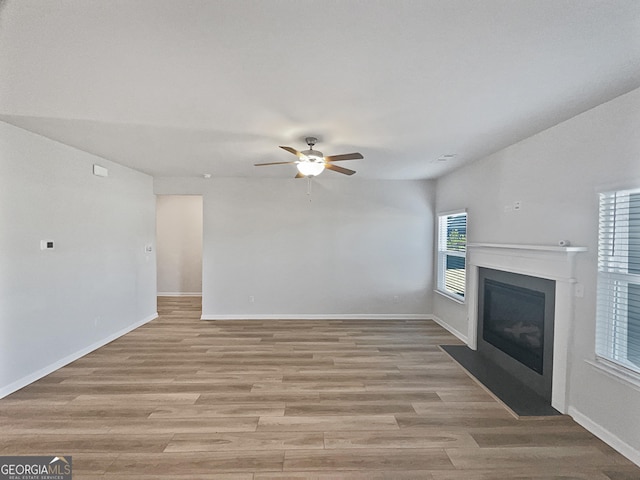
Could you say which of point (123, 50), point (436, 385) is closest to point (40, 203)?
point (123, 50)

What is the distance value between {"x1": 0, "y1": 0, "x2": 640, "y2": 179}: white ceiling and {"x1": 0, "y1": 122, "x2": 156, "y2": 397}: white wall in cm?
51

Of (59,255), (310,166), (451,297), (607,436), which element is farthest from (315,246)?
→ (607,436)

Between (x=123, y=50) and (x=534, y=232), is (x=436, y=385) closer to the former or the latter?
(x=534, y=232)

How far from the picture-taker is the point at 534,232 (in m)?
3.15

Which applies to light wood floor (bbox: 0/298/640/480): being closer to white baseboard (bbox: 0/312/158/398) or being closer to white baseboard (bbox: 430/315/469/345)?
white baseboard (bbox: 0/312/158/398)

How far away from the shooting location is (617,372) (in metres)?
2.23

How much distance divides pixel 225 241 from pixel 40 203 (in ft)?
8.91

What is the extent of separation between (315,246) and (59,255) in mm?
3712

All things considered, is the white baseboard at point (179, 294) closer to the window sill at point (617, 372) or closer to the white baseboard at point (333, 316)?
the white baseboard at point (333, 316)

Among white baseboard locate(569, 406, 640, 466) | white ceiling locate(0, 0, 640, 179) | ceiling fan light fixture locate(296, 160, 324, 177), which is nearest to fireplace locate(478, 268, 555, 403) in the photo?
white baseboard locate(569, 406, 640, 466)

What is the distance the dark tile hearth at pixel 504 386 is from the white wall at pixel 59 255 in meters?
4.85

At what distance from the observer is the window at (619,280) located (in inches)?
86.7

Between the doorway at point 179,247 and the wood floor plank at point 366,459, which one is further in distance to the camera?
the doorway at point 179,247

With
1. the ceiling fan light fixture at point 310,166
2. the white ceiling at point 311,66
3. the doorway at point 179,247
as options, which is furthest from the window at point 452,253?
the doorway at point 179,247
